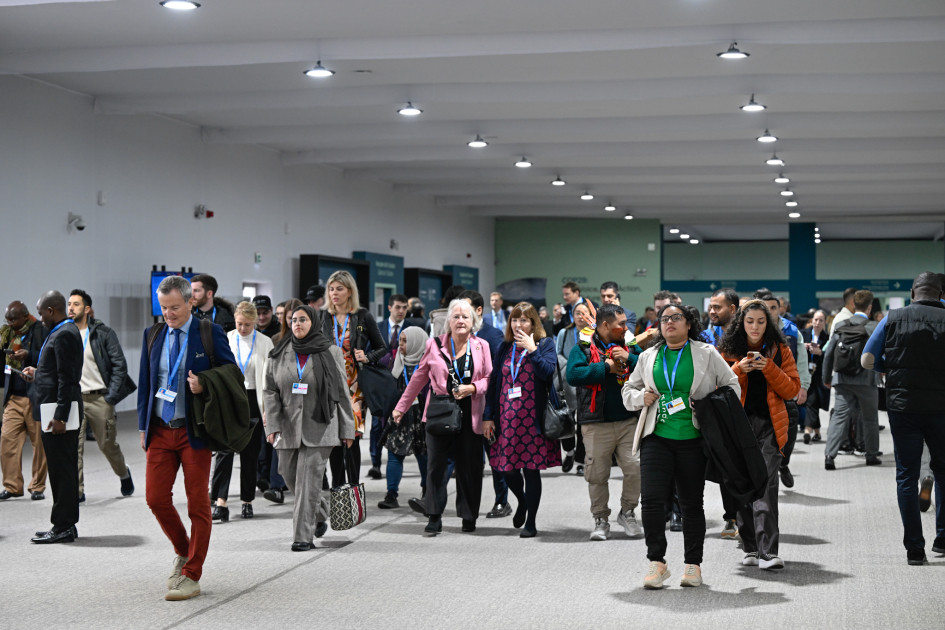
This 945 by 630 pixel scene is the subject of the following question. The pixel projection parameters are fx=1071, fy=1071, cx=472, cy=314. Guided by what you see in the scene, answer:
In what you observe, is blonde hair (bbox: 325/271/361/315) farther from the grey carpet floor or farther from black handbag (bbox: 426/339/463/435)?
the grey carpet floor

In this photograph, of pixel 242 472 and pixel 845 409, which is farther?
pixel 845 409

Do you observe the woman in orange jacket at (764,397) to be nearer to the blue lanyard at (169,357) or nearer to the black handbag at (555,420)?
the black handbag at (555,420)

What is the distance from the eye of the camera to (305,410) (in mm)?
6453

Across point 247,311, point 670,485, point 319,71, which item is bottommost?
point 670,485

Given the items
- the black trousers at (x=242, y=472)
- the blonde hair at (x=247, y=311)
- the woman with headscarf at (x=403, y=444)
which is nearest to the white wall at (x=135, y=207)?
the blonde hair at (x=247, y=311)

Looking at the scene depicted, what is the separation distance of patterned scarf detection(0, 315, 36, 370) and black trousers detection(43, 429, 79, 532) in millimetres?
1901

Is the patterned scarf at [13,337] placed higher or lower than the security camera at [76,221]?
lower

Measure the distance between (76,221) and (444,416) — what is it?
7.97 metres

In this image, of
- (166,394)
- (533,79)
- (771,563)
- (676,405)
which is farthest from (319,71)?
(771,563)

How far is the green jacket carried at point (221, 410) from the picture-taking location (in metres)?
5.25

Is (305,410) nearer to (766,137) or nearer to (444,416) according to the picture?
(444,416)

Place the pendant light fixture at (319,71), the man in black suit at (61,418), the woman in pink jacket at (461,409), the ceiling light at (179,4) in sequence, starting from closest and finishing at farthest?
the man in black suit at (61,418), the woman in pink jacket at (461,409), the ceiling light at (179,4), the pendant light fixture at (319,71)

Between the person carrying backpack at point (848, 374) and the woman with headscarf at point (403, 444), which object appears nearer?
the woman with headscarf at point (403, 444)

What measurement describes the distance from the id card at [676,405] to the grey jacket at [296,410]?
2078 mm
